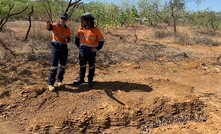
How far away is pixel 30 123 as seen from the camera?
21.9 ft

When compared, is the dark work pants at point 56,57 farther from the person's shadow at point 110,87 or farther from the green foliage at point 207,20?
the green foliage at point 207,20

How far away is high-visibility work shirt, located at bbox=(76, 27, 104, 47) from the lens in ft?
24.0

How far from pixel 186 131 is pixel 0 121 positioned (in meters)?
3.24

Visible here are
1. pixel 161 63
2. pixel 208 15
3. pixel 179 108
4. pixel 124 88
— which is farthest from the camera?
pixel 208 15

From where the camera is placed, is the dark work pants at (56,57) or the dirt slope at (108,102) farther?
the dark work pants at (56,57)

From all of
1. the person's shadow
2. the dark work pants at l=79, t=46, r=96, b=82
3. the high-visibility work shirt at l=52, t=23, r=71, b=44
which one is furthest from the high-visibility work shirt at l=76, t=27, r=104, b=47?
the person's shadow

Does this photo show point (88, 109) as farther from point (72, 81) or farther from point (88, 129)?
point (72, 81)

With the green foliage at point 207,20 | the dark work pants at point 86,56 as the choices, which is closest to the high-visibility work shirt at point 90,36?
the dark work pants at point 86,56

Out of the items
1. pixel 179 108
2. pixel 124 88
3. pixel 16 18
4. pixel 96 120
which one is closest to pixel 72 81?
pixel 124 88

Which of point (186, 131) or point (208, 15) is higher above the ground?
point (208, 15)

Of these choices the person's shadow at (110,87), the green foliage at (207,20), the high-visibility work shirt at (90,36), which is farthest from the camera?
the green foliage at (207,20)

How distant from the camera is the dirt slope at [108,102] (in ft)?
22.1

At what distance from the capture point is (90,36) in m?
7.33

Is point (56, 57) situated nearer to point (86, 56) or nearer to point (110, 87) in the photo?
point (86, 56)
